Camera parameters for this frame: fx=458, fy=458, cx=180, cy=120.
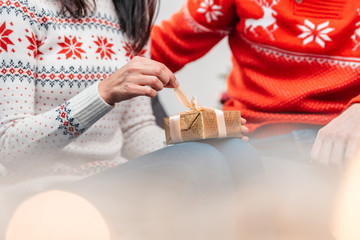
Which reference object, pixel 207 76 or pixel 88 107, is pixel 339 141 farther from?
pixel 207 76

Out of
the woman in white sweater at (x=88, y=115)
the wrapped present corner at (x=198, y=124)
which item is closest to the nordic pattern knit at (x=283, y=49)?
the woman in white sweater at (x=88, y=115)

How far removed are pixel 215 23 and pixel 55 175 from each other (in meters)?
0.50

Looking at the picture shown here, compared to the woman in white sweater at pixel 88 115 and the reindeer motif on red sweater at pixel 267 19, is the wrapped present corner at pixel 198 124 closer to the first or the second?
the woman in white sweater at pixel 88 115

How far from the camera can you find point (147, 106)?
109 cm

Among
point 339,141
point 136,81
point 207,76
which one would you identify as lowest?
point 207,76

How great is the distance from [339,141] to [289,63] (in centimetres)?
28

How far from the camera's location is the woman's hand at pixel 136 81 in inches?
28.9

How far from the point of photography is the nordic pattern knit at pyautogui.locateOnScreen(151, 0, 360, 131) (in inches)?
38.0

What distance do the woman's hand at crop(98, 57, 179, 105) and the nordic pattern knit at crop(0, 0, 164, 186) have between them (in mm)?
25

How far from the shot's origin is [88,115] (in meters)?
0.76

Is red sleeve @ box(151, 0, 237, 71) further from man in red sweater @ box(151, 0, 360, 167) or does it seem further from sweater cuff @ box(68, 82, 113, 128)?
sweater cuff @ box(68, 82, 113, 128)

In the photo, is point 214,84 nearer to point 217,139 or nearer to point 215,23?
point 215,23

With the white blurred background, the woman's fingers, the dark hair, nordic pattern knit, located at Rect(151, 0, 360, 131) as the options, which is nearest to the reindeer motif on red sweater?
nordic pattern knit, located at Rect(151, 0, 360, 131)

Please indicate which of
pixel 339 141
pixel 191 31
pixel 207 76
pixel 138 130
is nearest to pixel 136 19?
pixel 191 31
